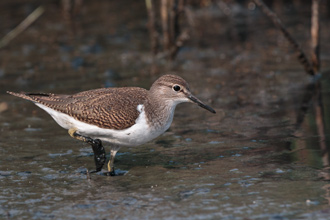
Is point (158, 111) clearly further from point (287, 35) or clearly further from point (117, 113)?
point (287, 35)

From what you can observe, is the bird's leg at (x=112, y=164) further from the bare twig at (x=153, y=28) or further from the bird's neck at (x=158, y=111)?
the bare twig at (x=153, y=28)

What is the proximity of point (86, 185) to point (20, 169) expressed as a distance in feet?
4.27

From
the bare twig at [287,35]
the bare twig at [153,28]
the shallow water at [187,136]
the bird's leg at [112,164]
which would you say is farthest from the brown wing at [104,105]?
the bare twig at [153,28]

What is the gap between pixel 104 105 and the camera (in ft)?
27.5

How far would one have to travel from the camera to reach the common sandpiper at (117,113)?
26.7ft

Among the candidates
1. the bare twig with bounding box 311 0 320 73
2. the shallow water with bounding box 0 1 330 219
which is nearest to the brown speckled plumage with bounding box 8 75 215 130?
the shallow water with bounding box 0 1 330 219

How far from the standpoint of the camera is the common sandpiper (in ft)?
26.7

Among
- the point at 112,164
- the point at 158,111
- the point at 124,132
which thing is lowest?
the point at 112,164

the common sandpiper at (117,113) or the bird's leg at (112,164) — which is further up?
the common sandpiper at (117,113)

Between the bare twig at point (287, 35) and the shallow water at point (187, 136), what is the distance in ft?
1.35

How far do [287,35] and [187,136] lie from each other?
3.24m

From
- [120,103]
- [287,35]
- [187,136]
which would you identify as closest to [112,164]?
[120,103]

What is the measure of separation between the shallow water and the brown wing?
81 cm

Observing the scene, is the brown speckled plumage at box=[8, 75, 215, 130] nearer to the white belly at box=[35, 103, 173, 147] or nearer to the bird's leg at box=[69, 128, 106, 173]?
the white belly at box=[35, 103, 173, 147]
